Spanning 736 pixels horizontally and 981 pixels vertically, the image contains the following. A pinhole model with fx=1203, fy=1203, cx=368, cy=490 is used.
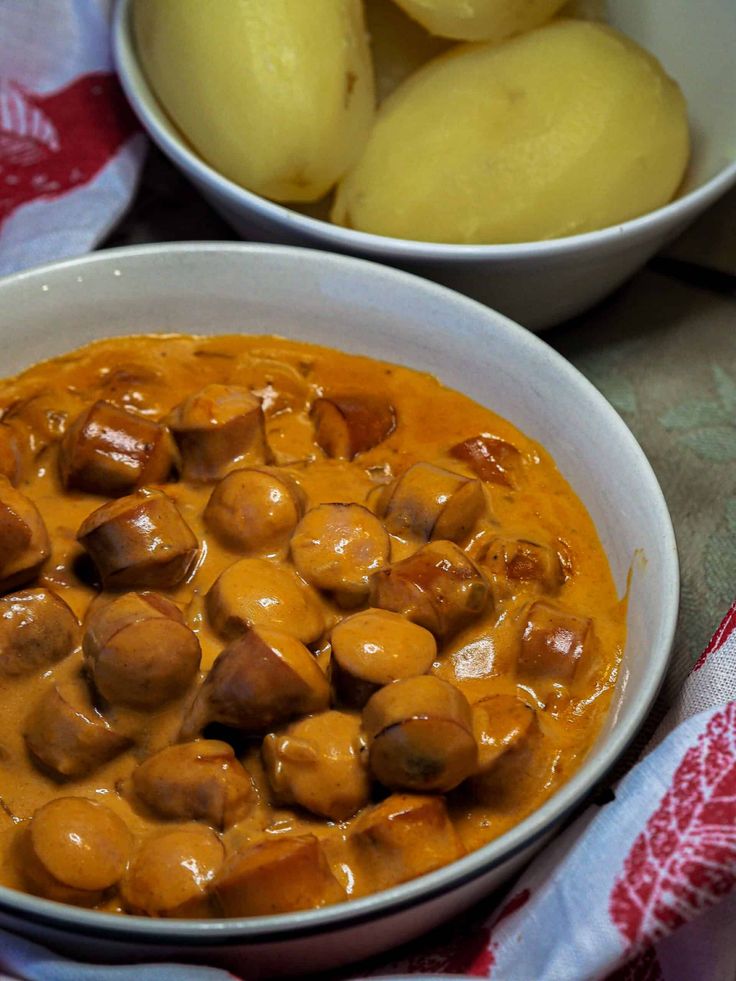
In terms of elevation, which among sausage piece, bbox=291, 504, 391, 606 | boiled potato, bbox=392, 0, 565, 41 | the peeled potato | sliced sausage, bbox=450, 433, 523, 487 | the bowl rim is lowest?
sliced sausage, bbox=450, 433, 523, 487

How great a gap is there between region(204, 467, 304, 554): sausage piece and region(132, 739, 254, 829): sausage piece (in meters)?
0.29

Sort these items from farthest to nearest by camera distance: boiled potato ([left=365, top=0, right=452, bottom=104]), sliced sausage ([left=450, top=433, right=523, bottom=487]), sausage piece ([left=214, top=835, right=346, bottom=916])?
1. boiled potato ([left=365, top=0, right=452, bottom=104])
2. sliced sausage ([left=450, top=433, right=523, bottom=487])
3. sausage piece ([left=214, top=835, right=346, bottom=916])

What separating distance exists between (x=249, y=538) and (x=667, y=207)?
89cm

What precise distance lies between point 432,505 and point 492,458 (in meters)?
0.20

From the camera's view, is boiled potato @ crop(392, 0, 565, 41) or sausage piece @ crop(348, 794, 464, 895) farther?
boiled potato @ crop(392, 0, 565, 41)

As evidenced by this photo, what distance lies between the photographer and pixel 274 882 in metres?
1.12

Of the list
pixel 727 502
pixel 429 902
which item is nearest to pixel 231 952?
pixel 429 902

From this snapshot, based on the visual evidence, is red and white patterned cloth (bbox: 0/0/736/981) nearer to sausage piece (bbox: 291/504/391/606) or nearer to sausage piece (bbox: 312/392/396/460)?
sausage piece (bbox: 291/504/391/606)

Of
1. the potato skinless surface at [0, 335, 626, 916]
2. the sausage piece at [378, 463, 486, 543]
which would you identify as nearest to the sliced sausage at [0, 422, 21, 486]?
the potato skinless surface at [0, 335, 626, 916]

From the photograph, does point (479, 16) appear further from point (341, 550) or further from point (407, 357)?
point (341, 550)

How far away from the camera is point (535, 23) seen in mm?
1959

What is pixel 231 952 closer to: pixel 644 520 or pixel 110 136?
pixel 644 520

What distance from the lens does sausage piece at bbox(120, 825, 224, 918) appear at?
1140 millimetres

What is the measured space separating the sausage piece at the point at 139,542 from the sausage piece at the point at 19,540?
50mm
